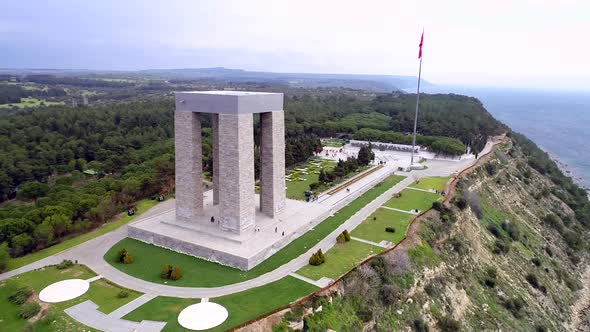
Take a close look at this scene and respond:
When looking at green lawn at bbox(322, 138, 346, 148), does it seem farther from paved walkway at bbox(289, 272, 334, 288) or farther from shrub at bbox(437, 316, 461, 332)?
paved walkway at bbox(289, 272, 334, 288)

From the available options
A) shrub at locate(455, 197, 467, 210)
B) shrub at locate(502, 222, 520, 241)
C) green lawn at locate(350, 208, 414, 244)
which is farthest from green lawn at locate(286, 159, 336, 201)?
shrub at locate(502, 222, 520, 241)

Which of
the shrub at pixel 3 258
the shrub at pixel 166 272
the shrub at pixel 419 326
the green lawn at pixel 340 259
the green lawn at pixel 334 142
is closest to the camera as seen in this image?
the shrub at pixel 166 272

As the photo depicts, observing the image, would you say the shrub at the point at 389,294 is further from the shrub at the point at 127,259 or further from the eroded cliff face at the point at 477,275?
the shrub at the point at 127,259

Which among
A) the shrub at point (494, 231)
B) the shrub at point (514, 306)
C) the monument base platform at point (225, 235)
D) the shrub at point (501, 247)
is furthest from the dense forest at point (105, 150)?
the shrub at point (514, 306)

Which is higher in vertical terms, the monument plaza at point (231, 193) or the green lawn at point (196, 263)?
the monument plaza at point (231, 193)

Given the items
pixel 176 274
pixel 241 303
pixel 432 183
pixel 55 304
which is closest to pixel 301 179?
pixel 432 183

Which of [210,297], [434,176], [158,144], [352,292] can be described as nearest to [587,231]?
[434,176]

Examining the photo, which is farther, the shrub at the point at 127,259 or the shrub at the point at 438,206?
the shrub at the point at 438,206
